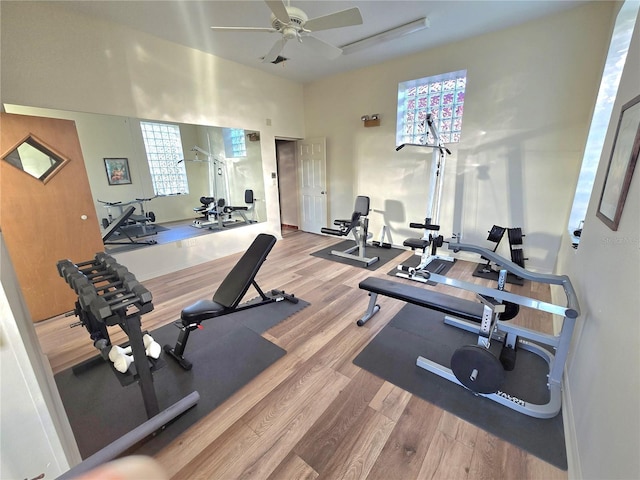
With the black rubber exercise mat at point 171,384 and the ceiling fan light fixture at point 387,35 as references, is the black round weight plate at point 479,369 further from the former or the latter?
the ceiling fan light fixture at point 387,35

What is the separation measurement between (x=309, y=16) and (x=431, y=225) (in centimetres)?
297

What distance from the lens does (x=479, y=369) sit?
5.28ft

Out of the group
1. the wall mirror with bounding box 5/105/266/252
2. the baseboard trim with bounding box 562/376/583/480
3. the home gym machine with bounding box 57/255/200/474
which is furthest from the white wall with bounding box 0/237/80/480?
the wall mirror with bounding box 5/105/266/252

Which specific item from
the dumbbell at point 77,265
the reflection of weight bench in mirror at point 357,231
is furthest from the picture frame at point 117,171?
the reflection of weight bench in mirror at point 357,231

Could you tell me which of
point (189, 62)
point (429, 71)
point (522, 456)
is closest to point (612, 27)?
point (429, 71)

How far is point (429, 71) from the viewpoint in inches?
161

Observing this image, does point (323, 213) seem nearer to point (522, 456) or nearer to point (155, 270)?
point (155, 270)

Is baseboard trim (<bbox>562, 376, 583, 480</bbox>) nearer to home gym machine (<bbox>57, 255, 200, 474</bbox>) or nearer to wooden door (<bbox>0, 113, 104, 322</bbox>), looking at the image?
home gym machine (<bbox>57, 255, 200, 474</bbox>)

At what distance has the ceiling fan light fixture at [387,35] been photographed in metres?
3.20

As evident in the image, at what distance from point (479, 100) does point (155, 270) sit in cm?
518

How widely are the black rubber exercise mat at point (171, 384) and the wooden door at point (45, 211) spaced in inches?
50.5

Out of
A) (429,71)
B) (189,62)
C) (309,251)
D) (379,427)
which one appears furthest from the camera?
(309,251)

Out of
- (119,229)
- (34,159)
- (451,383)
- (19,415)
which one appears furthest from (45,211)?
(451,383)

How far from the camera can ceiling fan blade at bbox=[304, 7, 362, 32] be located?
83.7 inches
